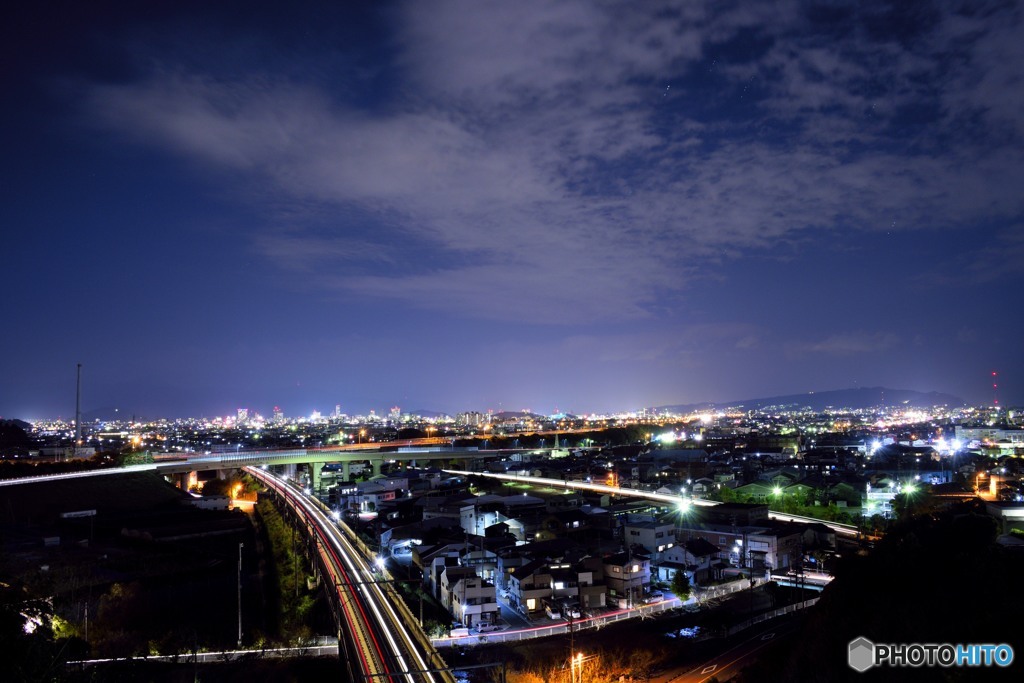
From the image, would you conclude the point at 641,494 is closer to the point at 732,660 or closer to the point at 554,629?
the point at 554,629

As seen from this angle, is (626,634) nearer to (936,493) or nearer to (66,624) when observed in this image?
(66,624)

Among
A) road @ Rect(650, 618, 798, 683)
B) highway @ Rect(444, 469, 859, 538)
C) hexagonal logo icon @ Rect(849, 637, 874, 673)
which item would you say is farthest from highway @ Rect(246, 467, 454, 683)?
highway @ Rect(444, 469, 859, 538)

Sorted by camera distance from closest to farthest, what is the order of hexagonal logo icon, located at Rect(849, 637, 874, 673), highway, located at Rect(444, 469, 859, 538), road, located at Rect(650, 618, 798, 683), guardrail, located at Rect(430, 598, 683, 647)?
hexagonal logo icon, located at Rect(849, 637, 874, 673) → road, located at Rect(650, 618, 798, 683) → guardrail, located at Rect(430, 598, 683, 647) → highway, located at Rect(444, 469, 859, 538)

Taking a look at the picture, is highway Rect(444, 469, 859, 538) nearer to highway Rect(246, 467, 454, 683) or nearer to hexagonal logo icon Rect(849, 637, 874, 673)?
hexagonal logo icon Rect(849, 637, 874, 673)

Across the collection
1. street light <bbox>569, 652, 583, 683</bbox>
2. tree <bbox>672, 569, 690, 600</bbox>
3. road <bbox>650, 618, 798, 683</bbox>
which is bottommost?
road <bbox>650, 618, 798, 683</bbox>

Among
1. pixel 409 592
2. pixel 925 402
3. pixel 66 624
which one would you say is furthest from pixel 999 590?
pixel 925 402

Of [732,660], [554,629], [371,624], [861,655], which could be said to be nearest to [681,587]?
[732,660]
